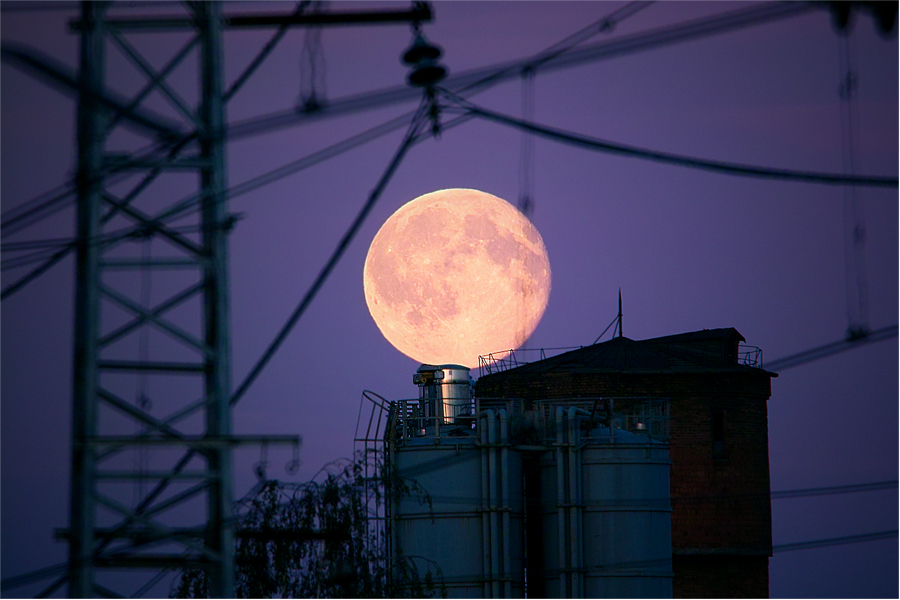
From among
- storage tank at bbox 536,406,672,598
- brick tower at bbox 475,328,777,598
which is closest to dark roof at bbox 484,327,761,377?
brick tower at bbox 475,328,777,598

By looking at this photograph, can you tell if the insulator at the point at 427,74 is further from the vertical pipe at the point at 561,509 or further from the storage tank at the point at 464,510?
Answer: the vertical pipe at the point at 561,509

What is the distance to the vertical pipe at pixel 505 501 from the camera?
23.7 m

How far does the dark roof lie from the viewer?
33875 millimetres

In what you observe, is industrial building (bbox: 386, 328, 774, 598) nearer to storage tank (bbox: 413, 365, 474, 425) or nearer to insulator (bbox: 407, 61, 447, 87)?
storage tank (bbox: 413, 365, 474, 425)

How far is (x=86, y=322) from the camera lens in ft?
36.8

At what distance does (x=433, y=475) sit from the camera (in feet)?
79.2

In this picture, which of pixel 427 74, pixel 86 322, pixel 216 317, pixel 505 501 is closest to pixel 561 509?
pixel 505 501

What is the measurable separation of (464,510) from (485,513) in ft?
1.46

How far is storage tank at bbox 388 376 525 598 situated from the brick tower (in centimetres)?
907

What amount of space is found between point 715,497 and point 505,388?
6.87 m

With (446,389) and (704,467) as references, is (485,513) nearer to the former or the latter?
(446,389)

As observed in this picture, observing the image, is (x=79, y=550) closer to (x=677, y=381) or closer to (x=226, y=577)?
(x=226, y=577)

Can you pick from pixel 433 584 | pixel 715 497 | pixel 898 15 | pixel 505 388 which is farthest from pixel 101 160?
pixel 715 497

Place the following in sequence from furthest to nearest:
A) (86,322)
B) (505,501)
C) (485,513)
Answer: (505,501) → (485,513) → (86,322)
